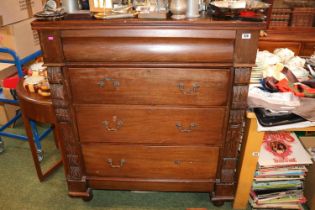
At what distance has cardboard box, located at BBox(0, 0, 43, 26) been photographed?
1.94 meters

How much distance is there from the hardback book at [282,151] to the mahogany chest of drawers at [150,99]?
7.2 inches

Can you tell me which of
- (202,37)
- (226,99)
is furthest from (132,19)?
(226,99)

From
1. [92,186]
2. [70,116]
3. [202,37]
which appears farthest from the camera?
[92,186]

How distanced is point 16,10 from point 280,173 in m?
1.97

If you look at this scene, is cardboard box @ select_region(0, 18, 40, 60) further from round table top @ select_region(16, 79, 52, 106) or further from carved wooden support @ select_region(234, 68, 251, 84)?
carved wooden support @ select_region(234, 68, 251, 84)

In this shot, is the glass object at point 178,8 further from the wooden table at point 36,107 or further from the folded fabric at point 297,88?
the wooden table at point 36,107

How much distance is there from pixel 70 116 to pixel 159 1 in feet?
2.23

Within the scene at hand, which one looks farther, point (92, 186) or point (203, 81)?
point (92, 186)

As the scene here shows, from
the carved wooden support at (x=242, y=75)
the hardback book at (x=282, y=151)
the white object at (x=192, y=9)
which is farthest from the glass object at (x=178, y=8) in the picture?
the hardback book at (x=282, y=151)

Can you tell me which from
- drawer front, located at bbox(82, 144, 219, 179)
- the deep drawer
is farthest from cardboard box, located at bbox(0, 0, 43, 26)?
drawer front, located at bbox(82, 144, 219, 179)

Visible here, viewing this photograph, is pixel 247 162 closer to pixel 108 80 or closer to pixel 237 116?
pixel 237 116

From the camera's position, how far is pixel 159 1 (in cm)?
133

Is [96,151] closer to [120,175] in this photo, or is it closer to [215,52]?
[120,175]

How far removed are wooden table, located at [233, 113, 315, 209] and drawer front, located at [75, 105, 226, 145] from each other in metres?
0.14
